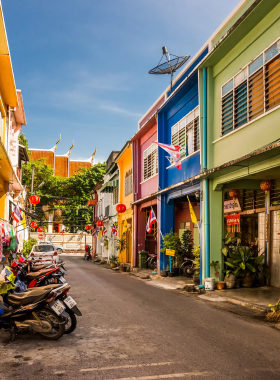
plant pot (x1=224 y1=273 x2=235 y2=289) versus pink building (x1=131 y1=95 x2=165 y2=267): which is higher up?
pink building (x1=131 y1=95 x2=165 y2=267)

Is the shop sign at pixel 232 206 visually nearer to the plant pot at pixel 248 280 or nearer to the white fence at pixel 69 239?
the plant pot at pixel 248 280

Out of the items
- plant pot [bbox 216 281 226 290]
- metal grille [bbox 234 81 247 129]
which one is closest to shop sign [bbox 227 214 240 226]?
plant pot [bbox 216 281 226 290]

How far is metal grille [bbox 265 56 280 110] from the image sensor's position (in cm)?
957

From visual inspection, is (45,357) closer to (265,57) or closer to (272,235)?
(265,57)

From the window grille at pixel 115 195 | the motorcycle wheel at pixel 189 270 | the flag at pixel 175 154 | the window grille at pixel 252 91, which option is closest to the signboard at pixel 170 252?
the motorcycle wheel at pixel 189 270

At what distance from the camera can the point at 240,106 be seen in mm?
11539

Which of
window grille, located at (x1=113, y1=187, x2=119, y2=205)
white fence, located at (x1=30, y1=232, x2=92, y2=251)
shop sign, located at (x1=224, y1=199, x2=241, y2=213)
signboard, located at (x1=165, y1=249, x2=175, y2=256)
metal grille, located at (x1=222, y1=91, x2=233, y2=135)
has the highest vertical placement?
metal grille, located at (x1=222, y1=91, x2=233, y2=135)

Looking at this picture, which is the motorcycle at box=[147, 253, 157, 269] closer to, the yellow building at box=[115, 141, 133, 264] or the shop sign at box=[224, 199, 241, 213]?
the yellow building at box=[115, 141, 133, 264]

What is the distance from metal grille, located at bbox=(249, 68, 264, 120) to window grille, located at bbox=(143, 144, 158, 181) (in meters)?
9.12

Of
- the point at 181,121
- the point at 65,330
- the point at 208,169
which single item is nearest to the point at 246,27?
the point at 208,169

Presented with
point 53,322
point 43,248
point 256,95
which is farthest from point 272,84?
point 43,248

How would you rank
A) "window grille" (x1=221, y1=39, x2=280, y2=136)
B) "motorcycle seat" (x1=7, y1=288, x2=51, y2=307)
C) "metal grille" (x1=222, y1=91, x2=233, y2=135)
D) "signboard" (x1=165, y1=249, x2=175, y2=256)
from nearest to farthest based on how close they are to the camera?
"motorcycle seat" (x1=7, y1=288, x2=51, y2=307) < "window grille" (x1=221, y1=39, x2=280, y2=136) < "metal grille" (x1=222, y1=91, x2=233, y2=135) < "signboard" (x1=165, y1=249, x2=175, y2=256)

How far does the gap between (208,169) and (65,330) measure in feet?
25.6

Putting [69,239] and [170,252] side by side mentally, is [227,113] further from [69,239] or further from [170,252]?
[69,239]
